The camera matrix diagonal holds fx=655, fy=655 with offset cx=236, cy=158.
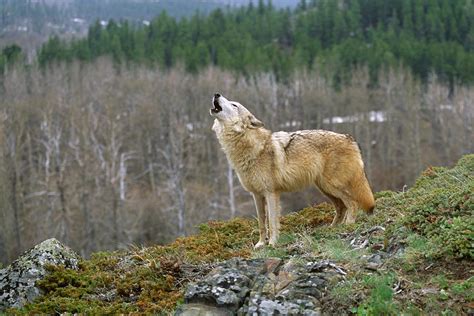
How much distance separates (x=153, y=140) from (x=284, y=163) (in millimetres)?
61143

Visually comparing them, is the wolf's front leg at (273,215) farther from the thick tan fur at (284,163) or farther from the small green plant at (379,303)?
the small green plant at (379,303)

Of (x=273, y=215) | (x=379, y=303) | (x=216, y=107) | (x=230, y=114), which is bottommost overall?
(x=273, y=215)

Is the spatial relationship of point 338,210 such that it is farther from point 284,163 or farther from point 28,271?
A: point 28,271

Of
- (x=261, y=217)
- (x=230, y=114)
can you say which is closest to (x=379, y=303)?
(x=261, y=217)

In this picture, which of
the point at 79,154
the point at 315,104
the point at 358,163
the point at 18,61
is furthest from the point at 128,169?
the point at 358,163

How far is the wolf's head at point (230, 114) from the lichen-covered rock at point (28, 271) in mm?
3152

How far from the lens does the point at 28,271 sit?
362 inches

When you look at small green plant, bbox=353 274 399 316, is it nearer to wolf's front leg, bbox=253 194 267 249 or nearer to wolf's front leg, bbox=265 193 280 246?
wolf's front leg, bbox=265 193 280 246

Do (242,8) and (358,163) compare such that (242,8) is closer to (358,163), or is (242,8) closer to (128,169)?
(128,169)

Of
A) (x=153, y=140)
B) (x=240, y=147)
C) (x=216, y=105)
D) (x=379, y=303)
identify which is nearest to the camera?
(x=379, y=303)

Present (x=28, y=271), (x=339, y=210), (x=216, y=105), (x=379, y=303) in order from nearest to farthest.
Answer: (x=379, y=303) → (x=28, y=271) → (x=216, y=105) → (x=339, y=210)

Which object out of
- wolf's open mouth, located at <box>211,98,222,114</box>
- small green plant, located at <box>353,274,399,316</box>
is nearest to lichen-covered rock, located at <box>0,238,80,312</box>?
wolf's open mouth, located at <box>211,98,222,114</box>

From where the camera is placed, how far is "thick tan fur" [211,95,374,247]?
10617 millimetres

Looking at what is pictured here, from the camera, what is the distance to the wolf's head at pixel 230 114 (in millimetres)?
10477
